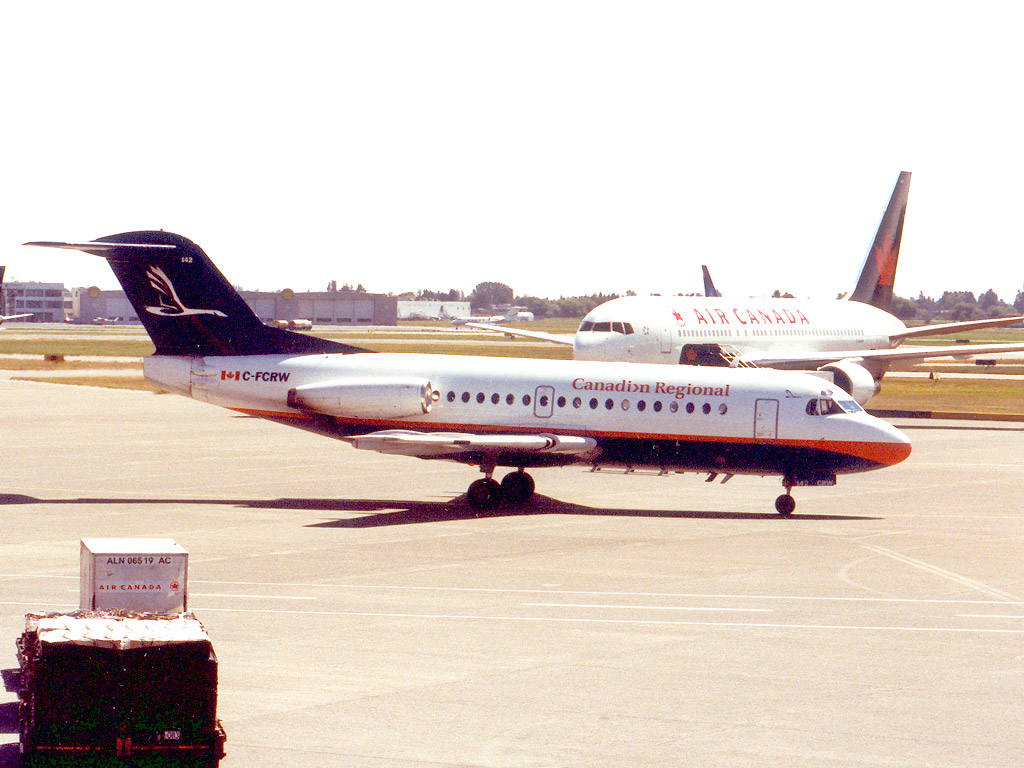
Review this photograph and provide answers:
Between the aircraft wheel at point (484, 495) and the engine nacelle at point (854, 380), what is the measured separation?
2406cm

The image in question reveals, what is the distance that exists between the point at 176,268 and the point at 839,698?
2316cm

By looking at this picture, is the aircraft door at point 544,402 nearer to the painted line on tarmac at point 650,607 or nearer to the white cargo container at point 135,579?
the painted line on tarmac at point 650,607

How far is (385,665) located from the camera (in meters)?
15.9

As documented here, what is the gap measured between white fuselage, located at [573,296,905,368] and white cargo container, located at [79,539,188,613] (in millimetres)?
40261

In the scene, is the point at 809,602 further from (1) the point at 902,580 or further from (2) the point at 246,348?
(2) the point at 246,348

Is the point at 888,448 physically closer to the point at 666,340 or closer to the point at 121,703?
the point at 121,703

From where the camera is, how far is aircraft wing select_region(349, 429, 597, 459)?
2973cm

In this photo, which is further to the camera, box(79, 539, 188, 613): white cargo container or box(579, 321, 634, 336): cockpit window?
box(579, 321, 634, 336): cockpit window

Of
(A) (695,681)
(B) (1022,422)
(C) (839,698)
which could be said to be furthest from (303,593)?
(B) (1022,422)

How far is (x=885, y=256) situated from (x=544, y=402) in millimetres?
42420

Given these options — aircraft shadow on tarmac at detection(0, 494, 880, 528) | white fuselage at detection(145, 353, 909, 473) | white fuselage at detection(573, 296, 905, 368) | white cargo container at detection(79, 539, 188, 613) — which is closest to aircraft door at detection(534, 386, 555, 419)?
white fuselage at detection(145, 353, 909, 473)

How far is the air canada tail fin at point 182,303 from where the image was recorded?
3366cm

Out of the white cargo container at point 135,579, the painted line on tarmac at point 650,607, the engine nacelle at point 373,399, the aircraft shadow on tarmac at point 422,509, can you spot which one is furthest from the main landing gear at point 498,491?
the white cargo container at point 135,579

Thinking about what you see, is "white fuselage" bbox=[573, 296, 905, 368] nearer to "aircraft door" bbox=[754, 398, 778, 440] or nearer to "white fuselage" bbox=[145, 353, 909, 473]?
"white fuselage" bbox=[145, 353, 909, 473]
